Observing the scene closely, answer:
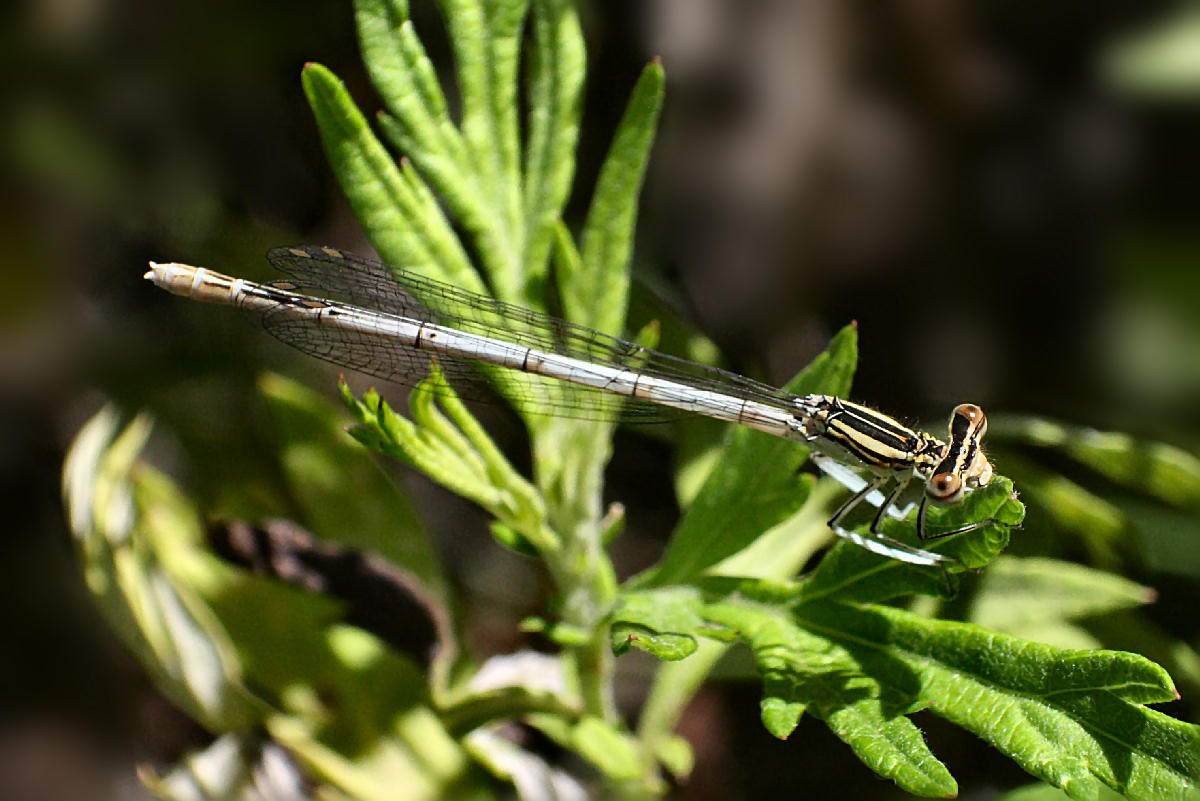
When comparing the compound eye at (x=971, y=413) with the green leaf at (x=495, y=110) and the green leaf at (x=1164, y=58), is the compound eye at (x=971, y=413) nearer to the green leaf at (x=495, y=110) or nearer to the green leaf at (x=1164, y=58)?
the green leaf at (x=495, y=110)

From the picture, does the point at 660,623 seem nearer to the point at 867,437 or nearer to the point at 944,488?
the point at 944,488

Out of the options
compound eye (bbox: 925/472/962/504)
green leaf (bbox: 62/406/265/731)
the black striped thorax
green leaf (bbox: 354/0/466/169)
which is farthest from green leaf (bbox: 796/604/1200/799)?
green leaf (bbox: 62/406/265/731)

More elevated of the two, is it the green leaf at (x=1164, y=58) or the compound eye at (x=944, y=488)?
the green leaf at (x=1164, y=58)

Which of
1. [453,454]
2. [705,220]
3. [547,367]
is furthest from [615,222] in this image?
[705,220]

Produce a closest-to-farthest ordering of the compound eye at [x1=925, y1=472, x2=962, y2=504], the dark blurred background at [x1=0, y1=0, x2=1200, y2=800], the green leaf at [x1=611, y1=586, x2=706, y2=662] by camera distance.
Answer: the green leaf at [x1=611, y1=586, x2=706, y2=662] → the compound eye at [x1=925, y1=472, x2=962, y2=504] → the dark blurred background at [x1=0, y1=0, x2=1200, y2=800]

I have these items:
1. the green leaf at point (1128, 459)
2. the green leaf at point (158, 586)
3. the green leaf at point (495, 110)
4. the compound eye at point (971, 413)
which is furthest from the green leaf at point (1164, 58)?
the green leaf at point (158, 586)

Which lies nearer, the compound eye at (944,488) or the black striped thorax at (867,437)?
the compound eye at (944,488)

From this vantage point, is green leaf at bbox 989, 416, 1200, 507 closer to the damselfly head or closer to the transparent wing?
the damselfly head
